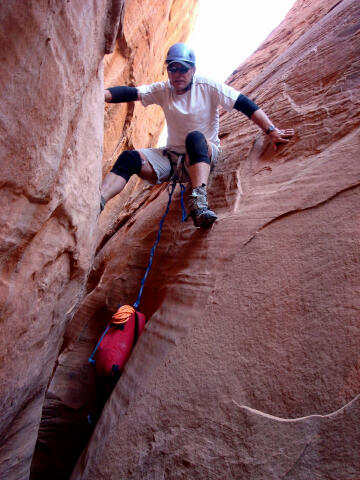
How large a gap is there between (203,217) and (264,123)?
113 centimetres

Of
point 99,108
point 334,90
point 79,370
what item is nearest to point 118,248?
point 79,370

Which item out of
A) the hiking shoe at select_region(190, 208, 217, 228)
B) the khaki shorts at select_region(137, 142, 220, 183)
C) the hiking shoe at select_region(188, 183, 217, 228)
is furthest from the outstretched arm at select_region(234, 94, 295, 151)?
the hiking shoe at select_region(190, 208, 217, 228)

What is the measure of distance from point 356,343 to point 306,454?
1.66ft

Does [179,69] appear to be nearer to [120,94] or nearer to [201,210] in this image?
[120,94]

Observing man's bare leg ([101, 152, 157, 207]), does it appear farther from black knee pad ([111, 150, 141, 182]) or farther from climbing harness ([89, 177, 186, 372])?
climbing harness ([89, 177, 186, 372])

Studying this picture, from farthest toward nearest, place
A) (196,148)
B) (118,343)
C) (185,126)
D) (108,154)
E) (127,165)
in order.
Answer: (108,154), (185,126), (127,165), (196,148), (118,343)

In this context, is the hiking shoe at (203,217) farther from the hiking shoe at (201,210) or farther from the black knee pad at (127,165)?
the black knee pad at (127,165)

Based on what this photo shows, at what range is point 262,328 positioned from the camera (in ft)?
5.89

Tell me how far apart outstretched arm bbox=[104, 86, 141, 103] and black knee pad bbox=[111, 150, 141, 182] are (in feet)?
1.56

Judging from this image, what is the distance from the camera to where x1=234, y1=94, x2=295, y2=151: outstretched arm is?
2895 millimetres

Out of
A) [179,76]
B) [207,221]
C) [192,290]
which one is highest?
[179,76]

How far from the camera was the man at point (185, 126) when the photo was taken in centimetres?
290

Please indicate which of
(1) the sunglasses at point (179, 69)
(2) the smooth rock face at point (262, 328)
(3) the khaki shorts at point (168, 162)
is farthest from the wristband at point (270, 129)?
(1) the sunglasses at point (179, 69)

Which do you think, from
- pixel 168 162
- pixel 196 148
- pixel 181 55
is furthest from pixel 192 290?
pixel 181 55
